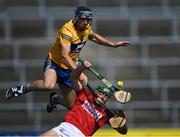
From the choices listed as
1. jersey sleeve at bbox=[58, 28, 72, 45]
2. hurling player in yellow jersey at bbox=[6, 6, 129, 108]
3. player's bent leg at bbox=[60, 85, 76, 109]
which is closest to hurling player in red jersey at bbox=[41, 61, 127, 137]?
hurling player in yellow jersey at bbox=[6, 6, 129, 108]

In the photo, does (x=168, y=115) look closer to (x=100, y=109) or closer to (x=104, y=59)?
→ (x=104, y=59)

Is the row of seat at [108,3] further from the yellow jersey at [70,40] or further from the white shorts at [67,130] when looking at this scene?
the white shorts at [67,130]

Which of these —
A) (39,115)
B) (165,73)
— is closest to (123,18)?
(165,73)

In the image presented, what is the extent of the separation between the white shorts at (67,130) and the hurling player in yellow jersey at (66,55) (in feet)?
2.99

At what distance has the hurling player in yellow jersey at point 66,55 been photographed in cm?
780

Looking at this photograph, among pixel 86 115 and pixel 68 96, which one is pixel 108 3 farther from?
pixel 86 115

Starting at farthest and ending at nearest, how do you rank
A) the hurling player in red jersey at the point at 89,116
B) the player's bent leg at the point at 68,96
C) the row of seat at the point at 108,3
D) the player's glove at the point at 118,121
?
the row of seat at the point at 108,3 → the player's bent leg at the point at 68,96 → the player's glove at the point at 118,121 → the hurling player in red jersey at the point at 89,116

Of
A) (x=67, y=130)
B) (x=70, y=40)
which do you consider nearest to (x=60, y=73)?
(x=70, y=40)

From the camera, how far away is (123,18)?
13.0 m

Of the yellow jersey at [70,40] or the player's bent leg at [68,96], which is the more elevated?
the yellow jersey at [70,40]

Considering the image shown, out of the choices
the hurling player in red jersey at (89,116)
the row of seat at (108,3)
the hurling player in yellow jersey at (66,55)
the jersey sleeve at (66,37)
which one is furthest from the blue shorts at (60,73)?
the row of seat at (108,3)

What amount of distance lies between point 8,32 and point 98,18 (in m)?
1.55

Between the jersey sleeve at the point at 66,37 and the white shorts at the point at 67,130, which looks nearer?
the white shorts at the point at 67,130

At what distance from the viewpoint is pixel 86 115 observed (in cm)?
699
